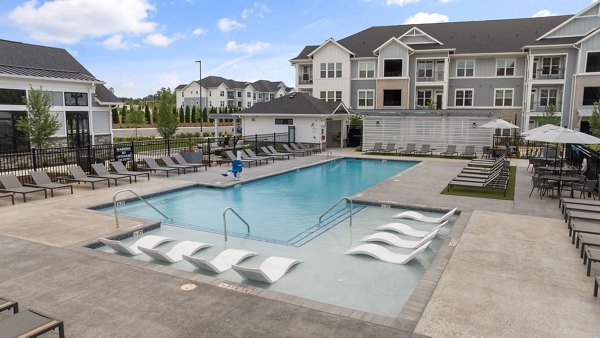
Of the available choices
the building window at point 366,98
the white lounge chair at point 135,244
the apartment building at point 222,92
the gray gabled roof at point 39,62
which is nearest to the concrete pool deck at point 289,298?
the white lounge chair at point 135,244

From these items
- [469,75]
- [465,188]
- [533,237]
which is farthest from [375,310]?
[469,75]

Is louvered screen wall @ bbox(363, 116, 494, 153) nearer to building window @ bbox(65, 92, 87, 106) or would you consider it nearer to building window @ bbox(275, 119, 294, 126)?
building window @ bbox(275, 119, 294, 126)

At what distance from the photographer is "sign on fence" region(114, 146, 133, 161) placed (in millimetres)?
19138

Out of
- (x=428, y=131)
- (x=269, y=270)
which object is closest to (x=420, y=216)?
(x=269, y=270)

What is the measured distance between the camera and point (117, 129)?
5316 centimetres

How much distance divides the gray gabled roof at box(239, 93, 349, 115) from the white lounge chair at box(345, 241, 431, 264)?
72.4 ft

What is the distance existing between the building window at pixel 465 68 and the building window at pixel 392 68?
224 inches

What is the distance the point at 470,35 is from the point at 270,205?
36.9 metres

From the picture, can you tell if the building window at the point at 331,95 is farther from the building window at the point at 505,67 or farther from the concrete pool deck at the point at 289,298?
the concrete pool deck at the point at 289,298

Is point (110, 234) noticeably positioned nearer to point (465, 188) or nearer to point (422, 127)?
point (465, 188)

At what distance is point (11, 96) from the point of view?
26.2 metres

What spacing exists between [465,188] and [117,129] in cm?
4746

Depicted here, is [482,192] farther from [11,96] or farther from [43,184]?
[11,96]

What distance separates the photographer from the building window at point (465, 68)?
4106 centimetres
